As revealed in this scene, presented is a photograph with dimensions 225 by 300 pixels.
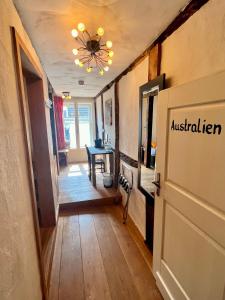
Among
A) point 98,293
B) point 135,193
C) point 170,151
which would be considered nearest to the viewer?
point 170,151

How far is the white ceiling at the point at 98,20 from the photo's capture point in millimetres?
1142

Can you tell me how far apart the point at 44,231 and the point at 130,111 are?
211 centimetres

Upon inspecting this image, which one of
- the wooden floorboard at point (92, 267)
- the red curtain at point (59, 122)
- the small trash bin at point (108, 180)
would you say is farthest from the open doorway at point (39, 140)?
the red curtain at point (59, 122)

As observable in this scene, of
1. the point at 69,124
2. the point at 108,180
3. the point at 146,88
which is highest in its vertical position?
the point at 146,88

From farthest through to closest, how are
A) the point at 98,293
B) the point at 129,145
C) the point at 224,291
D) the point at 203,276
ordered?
the point at 129,145
the point at 98,293
the point at 203,276
the point at 224,291

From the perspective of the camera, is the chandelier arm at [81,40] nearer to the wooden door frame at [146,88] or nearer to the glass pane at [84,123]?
the wooden door frame at [146,88]

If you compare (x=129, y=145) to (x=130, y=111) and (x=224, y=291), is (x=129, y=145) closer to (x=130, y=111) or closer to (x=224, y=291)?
(x=130, y=111)

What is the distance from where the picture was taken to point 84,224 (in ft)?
8.38

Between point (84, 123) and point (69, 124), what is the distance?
1.79ft

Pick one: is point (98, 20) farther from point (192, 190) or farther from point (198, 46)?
point (192, 190)

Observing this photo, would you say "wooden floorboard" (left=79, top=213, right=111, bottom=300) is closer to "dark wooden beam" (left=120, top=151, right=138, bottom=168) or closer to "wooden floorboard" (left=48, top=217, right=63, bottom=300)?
"wooden floorboard" (left=48, top=217, right=63, bottom=300)

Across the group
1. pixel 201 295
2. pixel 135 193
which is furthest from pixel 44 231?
pixel 201 295

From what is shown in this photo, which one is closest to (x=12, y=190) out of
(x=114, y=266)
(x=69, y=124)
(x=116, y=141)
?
(x=114, y=266)

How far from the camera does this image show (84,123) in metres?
6.17
